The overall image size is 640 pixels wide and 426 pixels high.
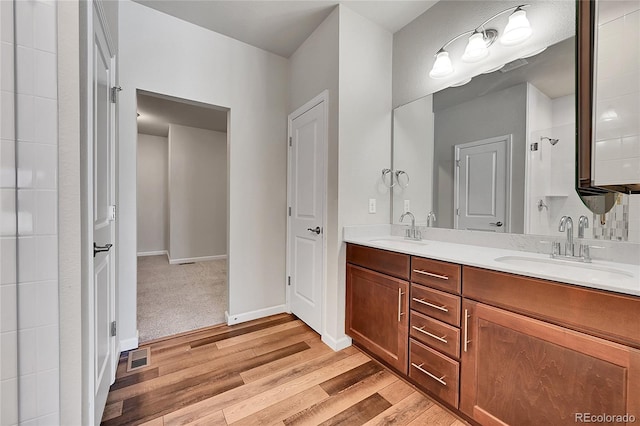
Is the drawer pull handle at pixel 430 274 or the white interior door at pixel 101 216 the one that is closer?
the white interior door at pixel 101 216

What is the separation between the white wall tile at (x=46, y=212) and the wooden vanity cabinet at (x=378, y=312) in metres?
1.63

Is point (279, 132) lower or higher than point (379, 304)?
higher

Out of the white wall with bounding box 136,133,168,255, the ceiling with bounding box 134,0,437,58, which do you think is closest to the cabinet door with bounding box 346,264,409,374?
the ceiling with bounding box 134,0,437,58

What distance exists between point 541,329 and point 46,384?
6.00ft

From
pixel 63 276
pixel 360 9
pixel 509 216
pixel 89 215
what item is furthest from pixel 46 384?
pixel 360 9

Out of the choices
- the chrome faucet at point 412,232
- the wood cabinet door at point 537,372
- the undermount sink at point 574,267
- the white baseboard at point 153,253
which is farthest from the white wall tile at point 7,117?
the white baseboard at point 153,253

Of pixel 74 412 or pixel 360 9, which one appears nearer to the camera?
pixel 74 412

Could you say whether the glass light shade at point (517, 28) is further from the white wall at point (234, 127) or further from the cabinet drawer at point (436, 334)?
the white wall at point (234, 127)

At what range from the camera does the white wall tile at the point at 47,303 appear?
87 centimetres

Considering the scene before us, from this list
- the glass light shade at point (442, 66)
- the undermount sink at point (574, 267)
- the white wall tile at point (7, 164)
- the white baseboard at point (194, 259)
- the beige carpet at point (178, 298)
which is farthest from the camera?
the white baseboard at point (194, 259)

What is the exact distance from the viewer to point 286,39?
8.14 feet

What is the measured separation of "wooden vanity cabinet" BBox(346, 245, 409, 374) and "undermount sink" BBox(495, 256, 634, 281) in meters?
0.60

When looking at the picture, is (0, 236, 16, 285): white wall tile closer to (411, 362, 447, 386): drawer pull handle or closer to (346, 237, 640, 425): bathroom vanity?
(346, 237, 640, 425): bathroom vanity

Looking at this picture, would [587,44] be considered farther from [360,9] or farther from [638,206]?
[360,9]
